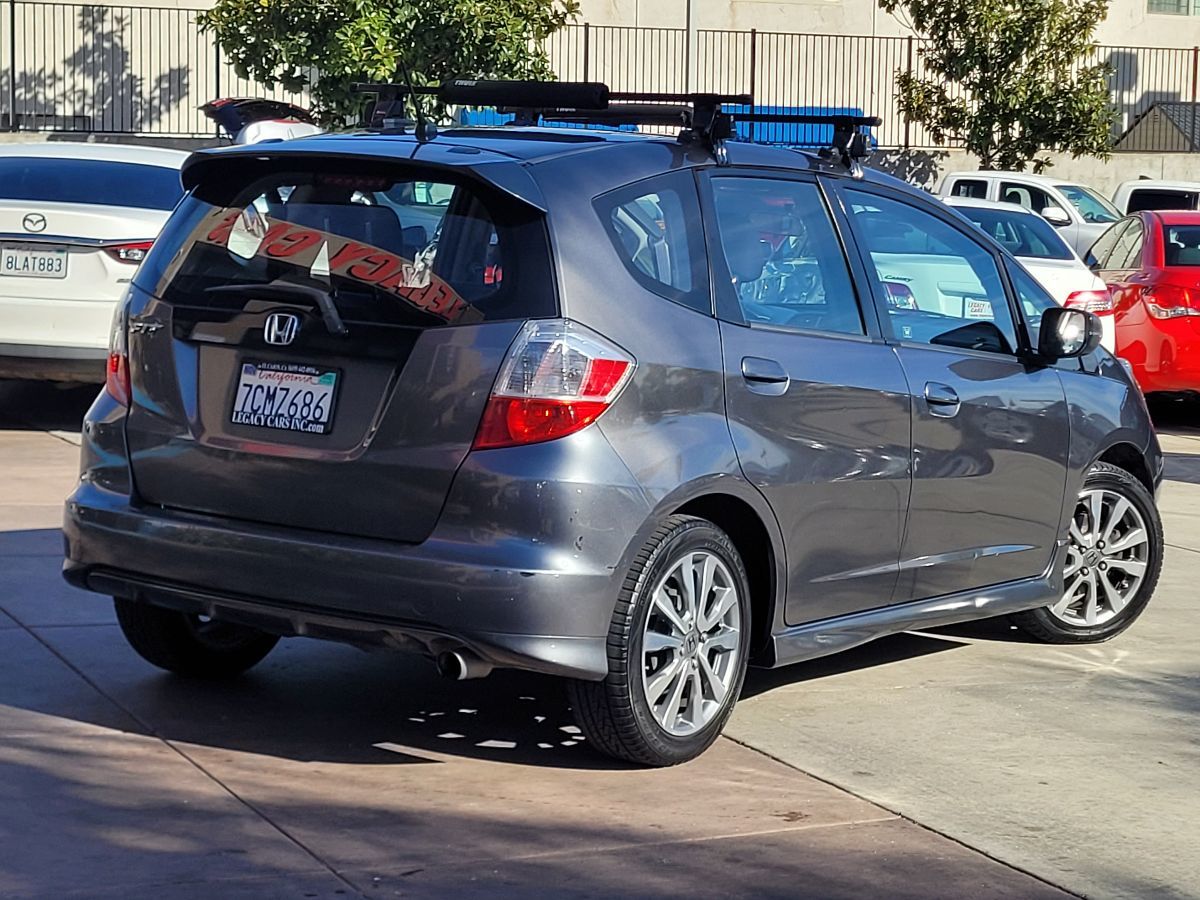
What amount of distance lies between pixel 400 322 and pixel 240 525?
2.25 ft

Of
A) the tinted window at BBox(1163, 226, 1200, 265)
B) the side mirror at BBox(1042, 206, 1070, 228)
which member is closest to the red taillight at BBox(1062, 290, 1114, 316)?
the tinted window at BBox(1163, 226, 1200, 265)

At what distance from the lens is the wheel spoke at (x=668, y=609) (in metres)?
5.16

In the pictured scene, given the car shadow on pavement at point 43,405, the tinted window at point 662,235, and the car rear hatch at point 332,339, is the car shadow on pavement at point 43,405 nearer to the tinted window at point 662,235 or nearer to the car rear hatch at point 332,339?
the car rear hatch at point 332,339

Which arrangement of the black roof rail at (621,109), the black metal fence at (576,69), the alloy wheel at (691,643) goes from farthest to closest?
1. the black metal fence at (576,69)
2. the black roof rail at (621,109)
3. the alloy wheel at (691,643)

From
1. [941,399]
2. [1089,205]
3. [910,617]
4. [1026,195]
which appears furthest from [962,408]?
[1089,205]

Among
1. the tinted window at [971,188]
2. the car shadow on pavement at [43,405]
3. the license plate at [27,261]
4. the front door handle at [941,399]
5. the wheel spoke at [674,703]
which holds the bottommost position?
the wheel spoke at [674,703]

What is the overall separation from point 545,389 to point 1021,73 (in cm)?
2610

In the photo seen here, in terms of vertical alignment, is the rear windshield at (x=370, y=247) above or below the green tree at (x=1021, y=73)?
below

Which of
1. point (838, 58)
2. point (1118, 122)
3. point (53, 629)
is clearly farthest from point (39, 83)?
point (53, 629)

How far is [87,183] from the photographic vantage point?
11406 millimetres

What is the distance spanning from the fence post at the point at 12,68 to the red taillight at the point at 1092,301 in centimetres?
1912

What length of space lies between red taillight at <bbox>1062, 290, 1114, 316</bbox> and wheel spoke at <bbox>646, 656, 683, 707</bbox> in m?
8.72

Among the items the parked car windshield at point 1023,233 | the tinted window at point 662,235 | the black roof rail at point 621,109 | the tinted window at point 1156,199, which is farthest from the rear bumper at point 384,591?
the tinted window at point 1156,199

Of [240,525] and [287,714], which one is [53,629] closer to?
[287,714]
